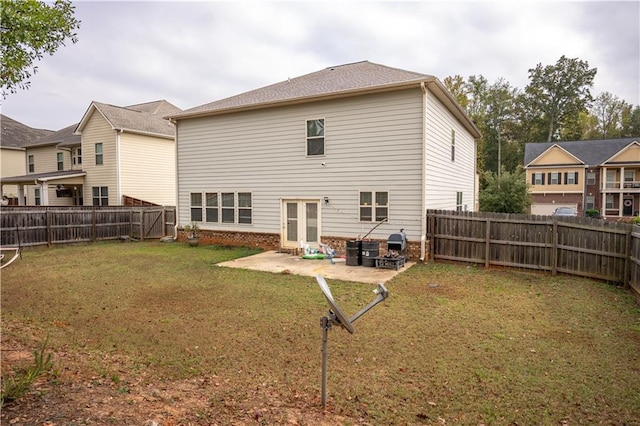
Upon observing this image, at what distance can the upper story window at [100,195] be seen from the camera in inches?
835

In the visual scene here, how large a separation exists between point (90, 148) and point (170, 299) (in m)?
18.5

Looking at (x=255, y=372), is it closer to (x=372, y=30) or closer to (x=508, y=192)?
(x=372, y=30)

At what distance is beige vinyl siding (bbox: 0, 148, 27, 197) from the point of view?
28.2 m

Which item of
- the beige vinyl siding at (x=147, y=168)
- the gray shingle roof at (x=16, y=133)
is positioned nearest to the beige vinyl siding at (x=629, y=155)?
the beige vinyl siding at (x=147, y=168)

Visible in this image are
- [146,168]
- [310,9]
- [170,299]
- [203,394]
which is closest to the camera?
[203,394]

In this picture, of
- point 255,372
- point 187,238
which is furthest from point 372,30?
point 255,372

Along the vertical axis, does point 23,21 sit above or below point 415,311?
above

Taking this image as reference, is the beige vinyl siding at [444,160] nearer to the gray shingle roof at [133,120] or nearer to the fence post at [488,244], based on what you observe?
the fence post at [488,244]

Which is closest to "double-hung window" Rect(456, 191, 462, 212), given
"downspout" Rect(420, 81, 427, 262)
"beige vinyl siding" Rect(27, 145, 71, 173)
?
"downspout" Rect(420, 81, 427, 262)

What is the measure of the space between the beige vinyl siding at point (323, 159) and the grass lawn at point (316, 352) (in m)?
3.67

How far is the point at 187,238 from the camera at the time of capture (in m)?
15.8

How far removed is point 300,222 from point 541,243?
7457 millimetres

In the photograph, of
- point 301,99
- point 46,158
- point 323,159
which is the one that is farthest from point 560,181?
point 46,158

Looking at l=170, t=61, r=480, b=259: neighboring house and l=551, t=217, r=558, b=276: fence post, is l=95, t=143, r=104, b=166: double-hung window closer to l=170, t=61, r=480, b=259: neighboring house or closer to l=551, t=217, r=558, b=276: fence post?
l=170, t=61, r=480, b=259: neighboring house
